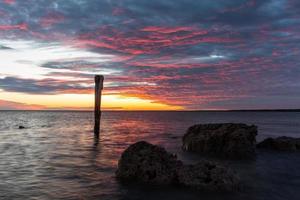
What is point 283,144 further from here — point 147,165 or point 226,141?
point 147,165

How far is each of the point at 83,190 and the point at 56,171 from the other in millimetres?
4595

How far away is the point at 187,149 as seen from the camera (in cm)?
2692

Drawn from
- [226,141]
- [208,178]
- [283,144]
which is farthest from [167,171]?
[283,144]

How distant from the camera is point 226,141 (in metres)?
25.0

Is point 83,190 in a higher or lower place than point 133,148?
lower

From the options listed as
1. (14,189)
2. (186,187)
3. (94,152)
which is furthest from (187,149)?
(14,189)

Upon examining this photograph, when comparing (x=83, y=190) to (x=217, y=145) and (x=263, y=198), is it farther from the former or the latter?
(x=217, y=145)

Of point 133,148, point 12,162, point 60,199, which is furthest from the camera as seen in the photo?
point 12,162

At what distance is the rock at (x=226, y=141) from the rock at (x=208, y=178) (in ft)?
31.0

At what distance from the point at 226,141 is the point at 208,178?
11.6 m

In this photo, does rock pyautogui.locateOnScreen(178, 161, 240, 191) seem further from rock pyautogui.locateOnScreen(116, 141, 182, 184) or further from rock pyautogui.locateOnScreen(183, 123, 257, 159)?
rock pyautogui.locateOnScreen(183, 123, 257, 159)

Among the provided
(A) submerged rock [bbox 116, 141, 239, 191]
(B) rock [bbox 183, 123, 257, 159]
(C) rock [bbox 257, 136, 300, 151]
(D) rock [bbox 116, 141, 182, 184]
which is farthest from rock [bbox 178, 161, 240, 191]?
(C) rock [bbox 257, 136, 300, 151]

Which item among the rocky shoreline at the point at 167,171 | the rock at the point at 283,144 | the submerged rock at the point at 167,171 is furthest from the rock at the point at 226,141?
the submerged rock at the point at 167,171

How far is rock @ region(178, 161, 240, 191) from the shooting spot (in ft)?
44.5
